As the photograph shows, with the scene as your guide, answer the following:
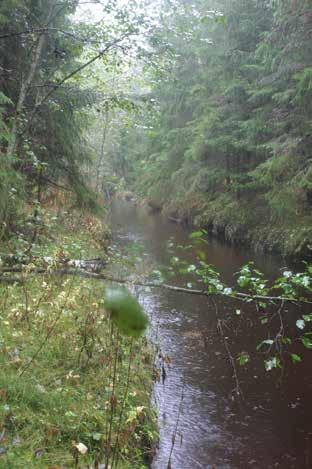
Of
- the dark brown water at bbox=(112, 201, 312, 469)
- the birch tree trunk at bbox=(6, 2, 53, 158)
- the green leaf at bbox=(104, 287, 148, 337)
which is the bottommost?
the dark brown water at bbox=(112, 201, 312, 469)

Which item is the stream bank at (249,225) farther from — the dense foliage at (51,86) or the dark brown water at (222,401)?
the dense foliage at (51,86)

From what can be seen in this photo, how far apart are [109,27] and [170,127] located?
24.7m

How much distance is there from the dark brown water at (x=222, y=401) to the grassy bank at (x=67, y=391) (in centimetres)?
47

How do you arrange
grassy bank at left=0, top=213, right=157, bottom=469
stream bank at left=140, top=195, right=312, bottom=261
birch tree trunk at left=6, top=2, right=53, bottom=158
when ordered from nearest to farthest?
grassy bank at left=0, top=213, right=157, bottom=469 < birch tree trunk at left=6, top=2, right=53, bottom=158 < stream bank at left=140, top=195, right=312, bottom=261

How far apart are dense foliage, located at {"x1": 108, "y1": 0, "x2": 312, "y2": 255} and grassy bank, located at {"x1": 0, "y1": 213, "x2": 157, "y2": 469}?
282 cm

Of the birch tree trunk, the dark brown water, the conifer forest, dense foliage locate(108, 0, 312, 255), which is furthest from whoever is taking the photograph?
dense foliage locate(108, 0, 312, 255)

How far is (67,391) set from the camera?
14.5 feet

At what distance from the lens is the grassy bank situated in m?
3.50

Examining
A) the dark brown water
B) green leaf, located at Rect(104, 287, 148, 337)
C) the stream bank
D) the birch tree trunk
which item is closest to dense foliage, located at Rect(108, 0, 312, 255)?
the stream bank

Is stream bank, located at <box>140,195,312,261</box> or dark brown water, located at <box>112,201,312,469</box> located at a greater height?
stream bank, located at <box>140,195,312,261</box>

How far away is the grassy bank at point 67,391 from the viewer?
350cm

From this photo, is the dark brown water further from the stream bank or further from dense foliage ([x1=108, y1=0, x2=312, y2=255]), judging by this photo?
the stream bank

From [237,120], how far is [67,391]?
18795 mm

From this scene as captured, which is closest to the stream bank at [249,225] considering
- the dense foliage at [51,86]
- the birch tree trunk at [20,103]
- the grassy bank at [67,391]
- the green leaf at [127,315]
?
the dense foliage at [51,86]
